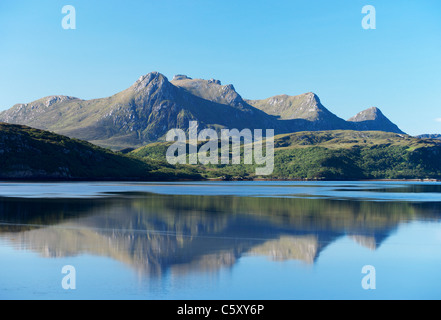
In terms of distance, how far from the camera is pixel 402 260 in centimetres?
2695

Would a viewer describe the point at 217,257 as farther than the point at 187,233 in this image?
No

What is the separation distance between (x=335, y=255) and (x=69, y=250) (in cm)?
1628

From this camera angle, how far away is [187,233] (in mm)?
35406

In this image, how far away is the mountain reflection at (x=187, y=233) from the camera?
2678cm

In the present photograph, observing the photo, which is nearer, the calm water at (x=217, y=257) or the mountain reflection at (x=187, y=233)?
the calm water at (x=217, y=257)

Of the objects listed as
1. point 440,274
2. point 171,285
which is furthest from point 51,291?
point 440,274

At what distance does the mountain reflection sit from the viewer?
26.8 meters

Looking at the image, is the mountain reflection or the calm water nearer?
the calm water

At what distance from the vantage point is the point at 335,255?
27.7 metres
